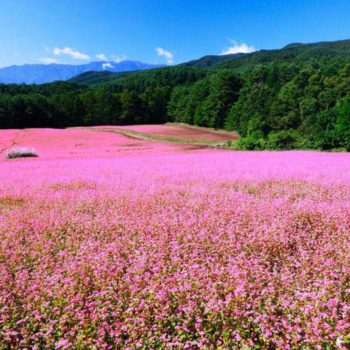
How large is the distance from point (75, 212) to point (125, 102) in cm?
7965

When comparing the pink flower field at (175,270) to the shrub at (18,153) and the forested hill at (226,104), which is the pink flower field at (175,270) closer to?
the shrub at (18,153)

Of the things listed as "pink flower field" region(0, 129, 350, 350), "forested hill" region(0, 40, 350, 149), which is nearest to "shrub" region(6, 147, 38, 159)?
"pink flower field" region(0, 129, 350, 350)

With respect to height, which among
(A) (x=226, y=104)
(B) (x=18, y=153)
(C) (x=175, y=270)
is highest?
(A) (x=226, y=104)

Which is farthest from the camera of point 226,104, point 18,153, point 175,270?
point 226,104

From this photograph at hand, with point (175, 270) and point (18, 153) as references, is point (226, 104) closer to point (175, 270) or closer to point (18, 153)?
point (18, 153)

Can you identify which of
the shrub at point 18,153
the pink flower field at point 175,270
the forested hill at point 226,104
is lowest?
the pink flower field at point 175,270

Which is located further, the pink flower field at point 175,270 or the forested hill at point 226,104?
A: the forested hill at point 226,104

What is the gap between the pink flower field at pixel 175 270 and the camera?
2.98 m

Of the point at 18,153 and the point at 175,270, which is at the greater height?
the point at 18,153

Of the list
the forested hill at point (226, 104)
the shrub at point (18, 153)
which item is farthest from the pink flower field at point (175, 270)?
the forested hill at point (226, 104)

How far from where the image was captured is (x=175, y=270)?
4.20m

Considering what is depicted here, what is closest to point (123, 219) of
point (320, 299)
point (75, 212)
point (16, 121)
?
point (75, 212)

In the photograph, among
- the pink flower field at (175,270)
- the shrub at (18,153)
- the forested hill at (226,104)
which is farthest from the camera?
the forested hill at (226,104)

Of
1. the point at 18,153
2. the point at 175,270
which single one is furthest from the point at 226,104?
the point at 175,270
